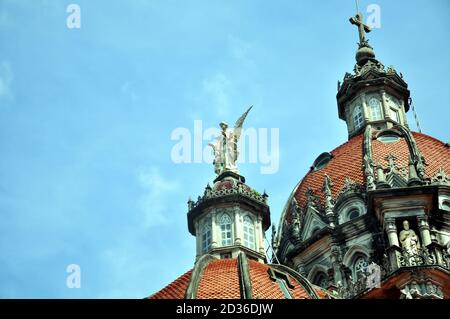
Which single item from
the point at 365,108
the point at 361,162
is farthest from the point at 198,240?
the point at 365,108

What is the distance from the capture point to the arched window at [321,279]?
48784 mm

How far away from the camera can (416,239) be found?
43.4m

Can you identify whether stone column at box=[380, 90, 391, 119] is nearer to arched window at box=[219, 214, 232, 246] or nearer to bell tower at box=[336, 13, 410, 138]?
bell tower at box=[336, 13, 410, 138]

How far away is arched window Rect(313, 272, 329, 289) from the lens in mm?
48784

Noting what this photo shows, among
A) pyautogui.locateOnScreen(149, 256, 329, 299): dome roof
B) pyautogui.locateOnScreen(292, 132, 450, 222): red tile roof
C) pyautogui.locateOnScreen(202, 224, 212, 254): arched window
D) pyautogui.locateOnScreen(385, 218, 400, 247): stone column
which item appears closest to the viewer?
pyautogui.locateOnScreen(149, 256, 329, 299): dome roof

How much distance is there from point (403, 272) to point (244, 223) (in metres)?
8.11

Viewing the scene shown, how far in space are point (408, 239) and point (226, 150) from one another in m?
9.65

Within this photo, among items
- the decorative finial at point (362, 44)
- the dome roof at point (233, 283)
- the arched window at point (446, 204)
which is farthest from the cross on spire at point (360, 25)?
the dome roof at point (233, 283)

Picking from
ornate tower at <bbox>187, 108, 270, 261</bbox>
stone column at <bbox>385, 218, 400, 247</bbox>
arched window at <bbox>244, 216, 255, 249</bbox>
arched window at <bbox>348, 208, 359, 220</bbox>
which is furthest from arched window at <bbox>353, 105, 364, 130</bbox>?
arched window at <bbox>244, 216, 255, 249</bbox>

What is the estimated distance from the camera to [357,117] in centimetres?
5959
